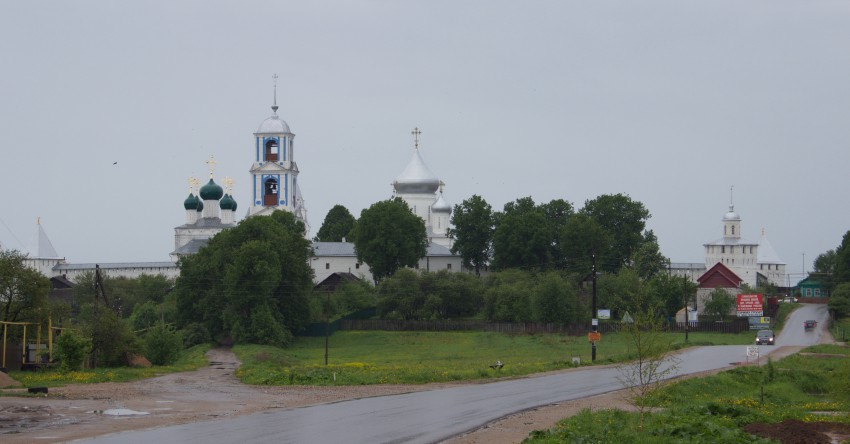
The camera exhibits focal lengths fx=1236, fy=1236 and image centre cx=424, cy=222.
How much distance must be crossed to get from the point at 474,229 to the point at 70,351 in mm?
71013

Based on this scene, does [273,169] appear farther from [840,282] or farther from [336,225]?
[840,282]

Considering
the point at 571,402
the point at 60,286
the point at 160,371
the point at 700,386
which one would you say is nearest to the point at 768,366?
the point at 700,386

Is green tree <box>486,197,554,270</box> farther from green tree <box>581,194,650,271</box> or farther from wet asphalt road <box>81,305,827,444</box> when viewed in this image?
wet asphalt road <box>81,305,827,444</box>

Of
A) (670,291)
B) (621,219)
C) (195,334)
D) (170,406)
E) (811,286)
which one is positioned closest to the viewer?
(170,406)

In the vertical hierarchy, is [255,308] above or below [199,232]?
below

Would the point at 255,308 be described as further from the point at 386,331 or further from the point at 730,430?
the point at 730,430

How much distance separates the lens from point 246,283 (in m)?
77.1

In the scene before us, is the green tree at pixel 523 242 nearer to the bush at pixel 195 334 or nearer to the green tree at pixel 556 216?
the green tree at pixel 556 216

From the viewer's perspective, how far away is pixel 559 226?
11388cm

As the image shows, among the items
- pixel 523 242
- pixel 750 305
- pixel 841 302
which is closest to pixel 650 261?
pixel 523 242

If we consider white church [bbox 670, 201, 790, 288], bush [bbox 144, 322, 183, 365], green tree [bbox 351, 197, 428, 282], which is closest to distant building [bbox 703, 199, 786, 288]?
white church [bbox 670, 201, 790, 288]

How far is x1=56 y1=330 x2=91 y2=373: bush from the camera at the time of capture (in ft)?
149

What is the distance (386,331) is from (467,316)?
1060 cm

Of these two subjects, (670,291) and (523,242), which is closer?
(670,291)
